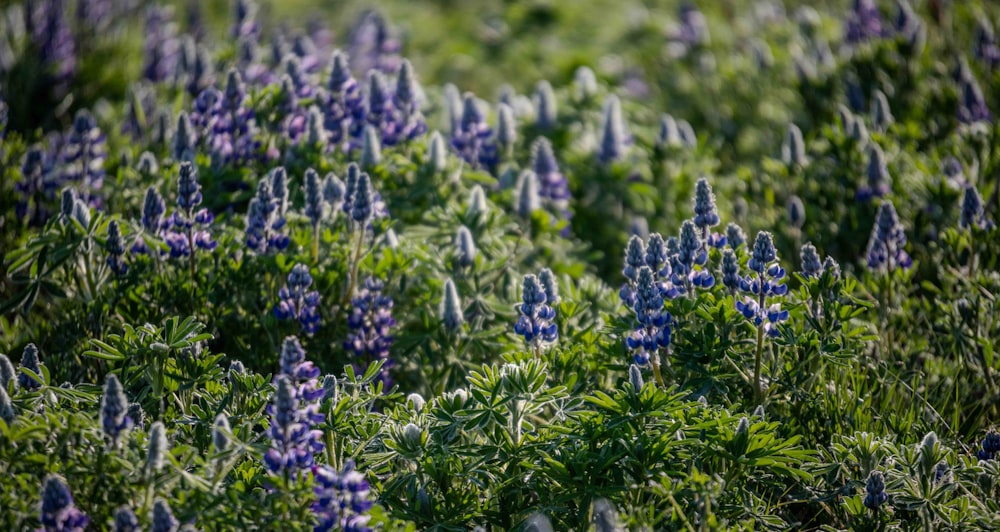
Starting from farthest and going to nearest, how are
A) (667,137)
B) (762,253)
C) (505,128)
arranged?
(667,137), (505,128), (762,253)

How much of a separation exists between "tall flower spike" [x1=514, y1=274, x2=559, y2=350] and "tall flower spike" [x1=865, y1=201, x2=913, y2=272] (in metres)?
1.28

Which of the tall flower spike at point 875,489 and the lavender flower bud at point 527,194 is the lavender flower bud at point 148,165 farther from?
the tall flower spike at point 875,489

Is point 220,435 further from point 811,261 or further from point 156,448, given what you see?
point 811,261

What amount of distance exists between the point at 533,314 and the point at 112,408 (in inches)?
45.8

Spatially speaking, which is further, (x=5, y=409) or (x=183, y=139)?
(x=183, y=139)

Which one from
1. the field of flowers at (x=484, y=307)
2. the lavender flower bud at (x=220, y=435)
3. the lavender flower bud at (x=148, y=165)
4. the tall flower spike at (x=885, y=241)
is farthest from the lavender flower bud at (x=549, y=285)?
the lavender flower bud at (x=148, y=165)

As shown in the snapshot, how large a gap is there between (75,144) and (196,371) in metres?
1.83

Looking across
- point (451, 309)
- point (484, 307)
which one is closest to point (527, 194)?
point (484, 307)

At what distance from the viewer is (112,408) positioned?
2.18 m

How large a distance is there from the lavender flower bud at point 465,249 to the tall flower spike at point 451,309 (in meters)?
0.23

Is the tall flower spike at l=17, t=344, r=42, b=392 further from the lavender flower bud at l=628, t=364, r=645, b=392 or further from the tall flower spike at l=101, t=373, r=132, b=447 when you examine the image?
the lavender flower bud at l=628, t=364, r=645, b=392

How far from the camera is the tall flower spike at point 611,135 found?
15.0 ft

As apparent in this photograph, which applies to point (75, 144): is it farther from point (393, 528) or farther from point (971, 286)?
point (971, 286)

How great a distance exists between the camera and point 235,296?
129 inches
